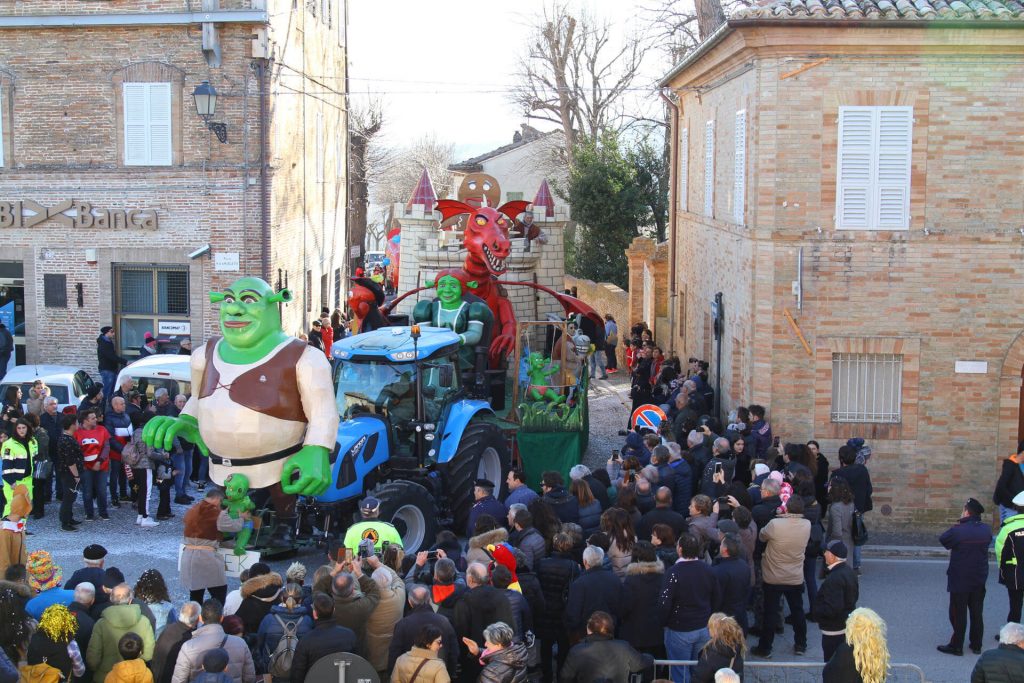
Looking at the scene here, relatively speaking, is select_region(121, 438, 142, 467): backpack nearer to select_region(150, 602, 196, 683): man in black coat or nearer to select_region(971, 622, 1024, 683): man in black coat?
select_region(150, 602, 196, 683): man in black coat

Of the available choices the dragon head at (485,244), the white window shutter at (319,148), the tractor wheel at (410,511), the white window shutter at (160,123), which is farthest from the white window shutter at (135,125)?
the tractor wheel at (410,511)

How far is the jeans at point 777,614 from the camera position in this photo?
1152 centimetres

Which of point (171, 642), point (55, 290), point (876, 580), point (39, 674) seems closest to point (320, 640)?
point (171, 642)

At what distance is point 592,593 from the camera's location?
9.74 meters

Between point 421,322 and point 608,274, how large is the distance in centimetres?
1922

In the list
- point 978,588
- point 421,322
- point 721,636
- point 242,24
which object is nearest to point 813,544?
point 978,588

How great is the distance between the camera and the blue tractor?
12852 millimetres

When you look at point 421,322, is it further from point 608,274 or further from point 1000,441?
point 608,274

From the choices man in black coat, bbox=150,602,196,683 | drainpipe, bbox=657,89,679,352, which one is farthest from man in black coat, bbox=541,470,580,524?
drainpipe, bbox=657,89,679,352

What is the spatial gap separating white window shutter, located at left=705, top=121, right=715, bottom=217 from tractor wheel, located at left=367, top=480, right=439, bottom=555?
9313mm

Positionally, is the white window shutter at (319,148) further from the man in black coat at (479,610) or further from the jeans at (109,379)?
the man in black coat at (479,610)

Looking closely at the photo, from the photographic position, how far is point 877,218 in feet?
51.1

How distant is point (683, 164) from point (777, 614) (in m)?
14.8

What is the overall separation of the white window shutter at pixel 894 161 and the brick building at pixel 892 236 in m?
0.02
